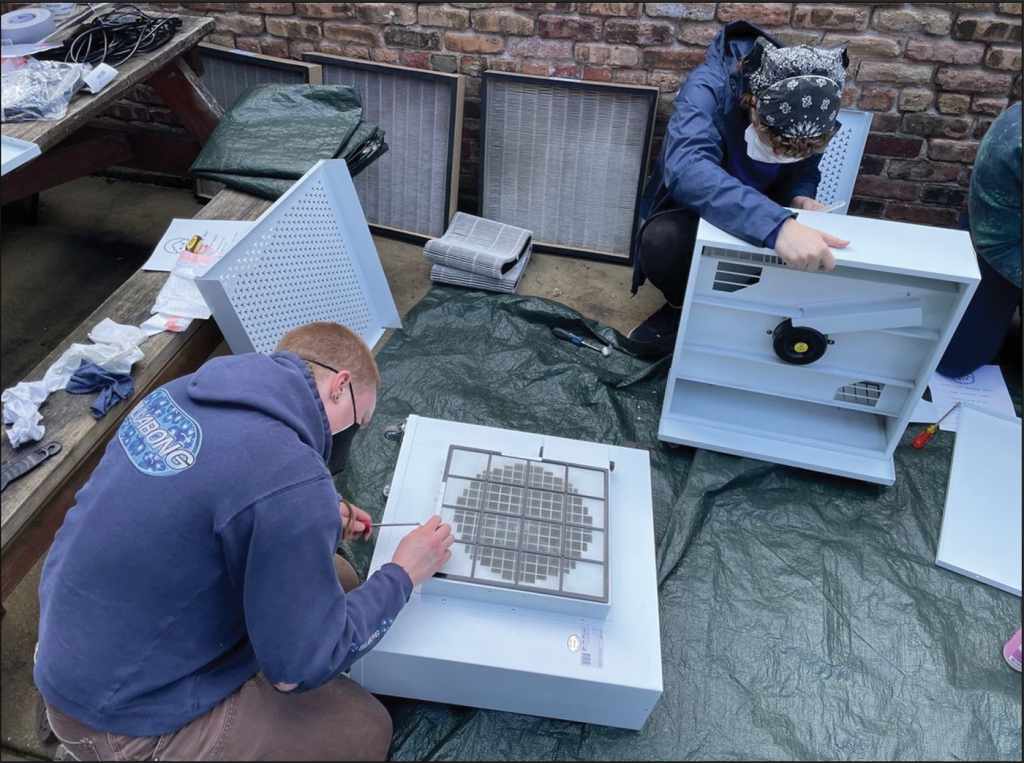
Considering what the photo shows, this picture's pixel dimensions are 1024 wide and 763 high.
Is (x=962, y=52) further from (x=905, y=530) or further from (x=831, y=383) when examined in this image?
(x=905, y=530)

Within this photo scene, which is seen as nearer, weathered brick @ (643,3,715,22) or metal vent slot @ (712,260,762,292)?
metal vent slot @ (712,260,762,292)

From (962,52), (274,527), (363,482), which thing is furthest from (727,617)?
(962,52)

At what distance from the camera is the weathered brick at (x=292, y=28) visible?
2.52 meters

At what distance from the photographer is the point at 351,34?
2.50 meters

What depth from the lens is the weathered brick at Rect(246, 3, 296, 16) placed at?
8.18ft

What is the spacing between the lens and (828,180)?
2.26 metres

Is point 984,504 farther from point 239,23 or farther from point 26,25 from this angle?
point 239,23

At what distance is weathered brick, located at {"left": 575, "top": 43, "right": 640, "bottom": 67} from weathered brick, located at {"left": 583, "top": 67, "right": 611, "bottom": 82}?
0.05 ft

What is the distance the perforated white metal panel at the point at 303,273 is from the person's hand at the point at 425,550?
656mm

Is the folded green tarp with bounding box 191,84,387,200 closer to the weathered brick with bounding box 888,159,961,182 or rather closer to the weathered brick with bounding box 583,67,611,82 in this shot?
the weathered brick with bounding box 583,67,611,82

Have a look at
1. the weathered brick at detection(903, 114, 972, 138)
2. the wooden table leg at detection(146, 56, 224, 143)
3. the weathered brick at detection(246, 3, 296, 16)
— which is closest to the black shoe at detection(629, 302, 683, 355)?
the weathered brick at detection(903, 114, 972, 138)

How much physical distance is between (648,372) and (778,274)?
1.95 feet

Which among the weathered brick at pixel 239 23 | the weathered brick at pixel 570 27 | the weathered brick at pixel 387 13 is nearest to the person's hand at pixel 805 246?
the weathered brick at pixel 570 27

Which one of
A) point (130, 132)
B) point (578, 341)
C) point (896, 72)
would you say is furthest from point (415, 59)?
point (896, 72)
